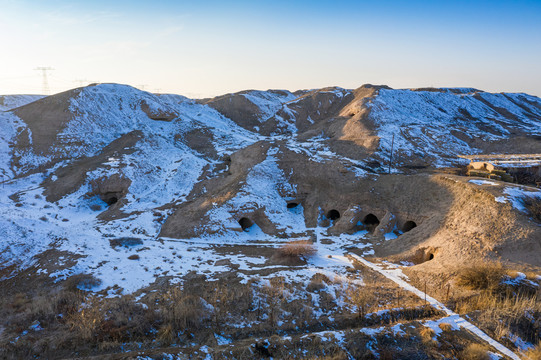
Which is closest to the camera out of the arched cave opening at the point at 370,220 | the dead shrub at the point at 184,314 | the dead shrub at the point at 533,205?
the dead shrub at the point at 184,314

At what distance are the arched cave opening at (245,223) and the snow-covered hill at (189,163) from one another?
1.00ft

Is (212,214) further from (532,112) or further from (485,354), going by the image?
(532,112)

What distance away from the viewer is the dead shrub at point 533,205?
1682cm

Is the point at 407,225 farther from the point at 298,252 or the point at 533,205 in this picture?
the point at 298,252

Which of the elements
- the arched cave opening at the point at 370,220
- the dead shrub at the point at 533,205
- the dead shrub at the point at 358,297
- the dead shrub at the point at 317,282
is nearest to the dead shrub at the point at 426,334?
the dead shrub at the point at 358,297

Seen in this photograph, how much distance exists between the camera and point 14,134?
43.0 metres

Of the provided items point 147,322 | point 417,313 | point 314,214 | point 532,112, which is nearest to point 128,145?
point 314,214

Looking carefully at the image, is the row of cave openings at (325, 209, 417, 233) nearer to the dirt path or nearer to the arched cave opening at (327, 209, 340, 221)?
the arched cave opening at (327, 209, 340, 221)

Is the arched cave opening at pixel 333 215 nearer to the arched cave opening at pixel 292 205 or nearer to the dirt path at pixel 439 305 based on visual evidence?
the arched cave opening at pixel 292 205

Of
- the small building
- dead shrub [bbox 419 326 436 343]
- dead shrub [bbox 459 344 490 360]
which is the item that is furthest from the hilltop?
dead shrub [bbox 459 344 490 360]

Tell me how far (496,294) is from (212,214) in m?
21.4

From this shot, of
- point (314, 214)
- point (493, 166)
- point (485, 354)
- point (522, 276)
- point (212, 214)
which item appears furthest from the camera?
point (493, 166)

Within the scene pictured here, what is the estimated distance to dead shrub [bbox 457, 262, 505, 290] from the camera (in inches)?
458

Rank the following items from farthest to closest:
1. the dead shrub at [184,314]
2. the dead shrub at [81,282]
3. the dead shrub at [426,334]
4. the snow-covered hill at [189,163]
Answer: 1. the snow-covered hill at [189,163]
2. the dead shrub at [81,282]
3. the dead shrub at [184,314]
4. the dead shrub at [426,334]
